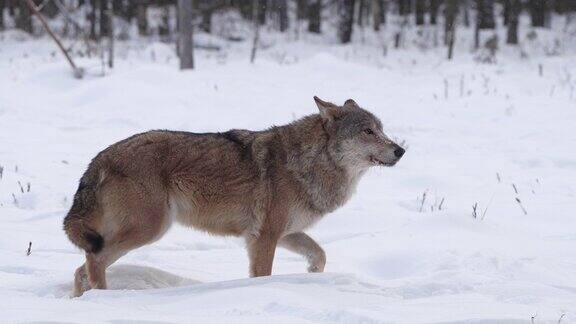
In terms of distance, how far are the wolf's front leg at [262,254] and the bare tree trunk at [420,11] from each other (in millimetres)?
31162

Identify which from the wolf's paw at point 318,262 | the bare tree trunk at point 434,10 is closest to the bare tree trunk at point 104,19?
the bare tree trunk at point 434,10

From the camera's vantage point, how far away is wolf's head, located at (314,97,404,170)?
5.49 m

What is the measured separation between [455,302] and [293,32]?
31027 millimetres

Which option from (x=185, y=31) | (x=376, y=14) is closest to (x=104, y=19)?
(x=376, y=14)

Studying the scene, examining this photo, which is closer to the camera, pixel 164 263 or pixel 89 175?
pixel 89 175

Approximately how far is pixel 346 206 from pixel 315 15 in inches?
1046

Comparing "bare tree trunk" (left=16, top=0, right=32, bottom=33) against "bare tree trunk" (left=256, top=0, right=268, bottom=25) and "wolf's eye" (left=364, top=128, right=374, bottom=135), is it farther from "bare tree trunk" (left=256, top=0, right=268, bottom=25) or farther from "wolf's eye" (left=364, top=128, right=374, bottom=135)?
"wolf's eye" (left=364, top=128, right=374, bottom=135)

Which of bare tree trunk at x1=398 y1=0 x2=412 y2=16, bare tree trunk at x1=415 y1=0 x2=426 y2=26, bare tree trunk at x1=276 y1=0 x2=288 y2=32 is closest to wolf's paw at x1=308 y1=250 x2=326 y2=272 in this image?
bare tree trunk at x1=276 y1=0 x2=288 y2=32

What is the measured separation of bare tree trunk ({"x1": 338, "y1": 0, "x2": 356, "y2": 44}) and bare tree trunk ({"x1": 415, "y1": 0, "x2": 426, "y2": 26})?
556 centimetres

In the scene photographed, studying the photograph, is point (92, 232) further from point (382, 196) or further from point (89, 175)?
point (382, 196)

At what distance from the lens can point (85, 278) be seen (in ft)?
16.5

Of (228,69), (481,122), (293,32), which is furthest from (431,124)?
(293,32)

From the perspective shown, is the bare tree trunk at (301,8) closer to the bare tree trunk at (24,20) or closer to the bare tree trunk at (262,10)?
the bare tree trunk at (262,10)

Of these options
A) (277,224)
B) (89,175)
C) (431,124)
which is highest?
(89,175)
